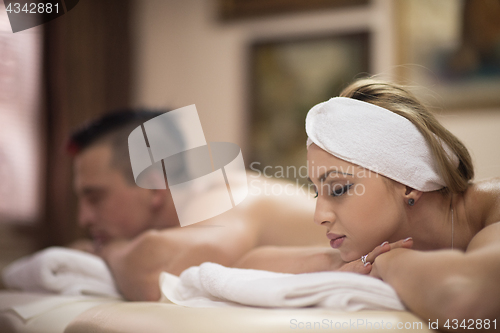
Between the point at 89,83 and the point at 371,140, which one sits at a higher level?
the point at 89,83

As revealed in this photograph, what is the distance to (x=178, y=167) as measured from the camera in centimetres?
63

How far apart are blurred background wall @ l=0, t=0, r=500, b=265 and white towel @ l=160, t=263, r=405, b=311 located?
634mm

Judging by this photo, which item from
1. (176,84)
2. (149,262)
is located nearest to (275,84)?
(176,84)

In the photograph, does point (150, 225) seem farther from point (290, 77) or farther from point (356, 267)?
point (290, 77)

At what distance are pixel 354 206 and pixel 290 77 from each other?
3.20 ft

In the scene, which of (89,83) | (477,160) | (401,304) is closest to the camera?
(401,304)

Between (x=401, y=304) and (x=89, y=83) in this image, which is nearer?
(x=401, y=304)

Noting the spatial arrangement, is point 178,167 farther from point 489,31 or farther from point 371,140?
point 489,31

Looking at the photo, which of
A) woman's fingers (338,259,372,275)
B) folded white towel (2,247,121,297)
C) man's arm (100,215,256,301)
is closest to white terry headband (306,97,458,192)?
woman's fingers (338,259,372,275)

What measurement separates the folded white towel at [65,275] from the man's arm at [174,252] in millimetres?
56

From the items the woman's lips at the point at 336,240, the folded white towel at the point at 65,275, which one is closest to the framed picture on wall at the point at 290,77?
the folded white towel at the point at 65,275

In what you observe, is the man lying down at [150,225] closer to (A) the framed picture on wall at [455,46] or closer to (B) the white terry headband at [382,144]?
(B) the white terry headband at [382,144]

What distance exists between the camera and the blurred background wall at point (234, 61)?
3.63 feet

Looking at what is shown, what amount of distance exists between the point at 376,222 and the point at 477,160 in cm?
18
